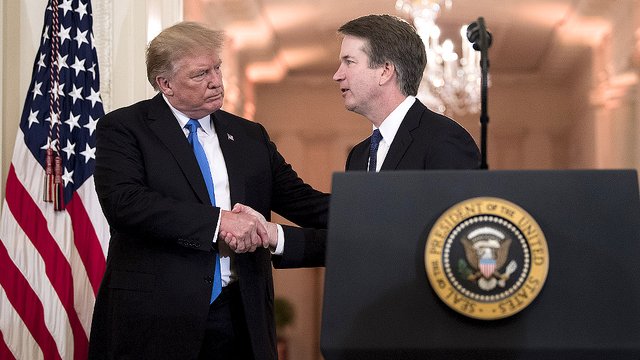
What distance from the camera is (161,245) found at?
8.32 feet

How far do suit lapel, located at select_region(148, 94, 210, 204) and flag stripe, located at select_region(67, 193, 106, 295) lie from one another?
1.38m

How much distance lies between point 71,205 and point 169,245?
1.56m

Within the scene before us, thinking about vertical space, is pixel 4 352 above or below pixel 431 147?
below

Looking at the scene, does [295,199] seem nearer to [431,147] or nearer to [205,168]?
[205,168]

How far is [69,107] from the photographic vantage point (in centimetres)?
399

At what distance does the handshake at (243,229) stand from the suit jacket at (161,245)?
4 centimetres

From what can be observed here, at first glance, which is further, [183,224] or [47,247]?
[47,247]

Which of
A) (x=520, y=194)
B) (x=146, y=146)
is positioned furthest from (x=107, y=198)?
(x=520, y=194)

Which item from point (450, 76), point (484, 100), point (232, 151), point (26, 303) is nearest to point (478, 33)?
point (484, 100)

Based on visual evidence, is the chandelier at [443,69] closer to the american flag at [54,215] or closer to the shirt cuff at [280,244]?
the american flag at [54,215]

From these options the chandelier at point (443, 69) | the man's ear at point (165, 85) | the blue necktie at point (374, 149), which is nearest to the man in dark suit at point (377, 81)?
the blue necktie at point (374, 149)

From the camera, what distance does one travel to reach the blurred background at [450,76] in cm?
861

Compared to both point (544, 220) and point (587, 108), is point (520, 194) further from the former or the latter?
point (587, 108)

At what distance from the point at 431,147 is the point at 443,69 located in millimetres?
8557
